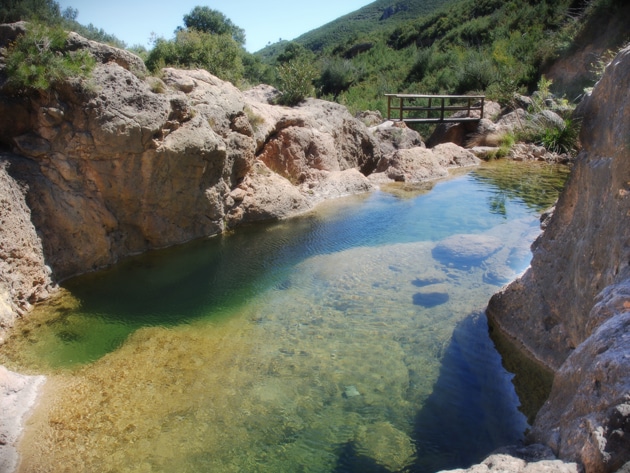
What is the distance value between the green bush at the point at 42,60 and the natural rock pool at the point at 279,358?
3054mm

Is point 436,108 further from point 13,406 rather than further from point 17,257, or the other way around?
point 13,406

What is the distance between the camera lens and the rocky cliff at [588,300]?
7.96ft

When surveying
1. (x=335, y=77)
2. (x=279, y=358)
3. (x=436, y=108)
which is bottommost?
(x=279, y=358)

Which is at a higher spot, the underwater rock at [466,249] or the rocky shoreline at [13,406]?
the underwater rock at [466,249]

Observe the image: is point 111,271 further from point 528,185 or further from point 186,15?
point 186,15

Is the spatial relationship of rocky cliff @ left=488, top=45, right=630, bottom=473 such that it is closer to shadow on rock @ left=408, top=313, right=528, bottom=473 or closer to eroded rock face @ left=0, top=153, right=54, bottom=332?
shadow on rock @ left=408, top=313, right=528, bottom=473

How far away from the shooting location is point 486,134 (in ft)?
64.7

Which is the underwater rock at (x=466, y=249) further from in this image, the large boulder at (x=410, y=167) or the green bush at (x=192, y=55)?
the green bush at (x=192, y=55)

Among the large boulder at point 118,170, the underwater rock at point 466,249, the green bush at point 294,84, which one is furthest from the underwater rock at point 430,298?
the green bush at point 294,84

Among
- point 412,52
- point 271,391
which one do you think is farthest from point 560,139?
point 412,52

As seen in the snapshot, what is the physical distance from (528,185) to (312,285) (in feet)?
27.9

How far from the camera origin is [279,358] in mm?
5578

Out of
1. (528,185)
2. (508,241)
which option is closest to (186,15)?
(528,185)

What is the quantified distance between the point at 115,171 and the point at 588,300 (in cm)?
716
